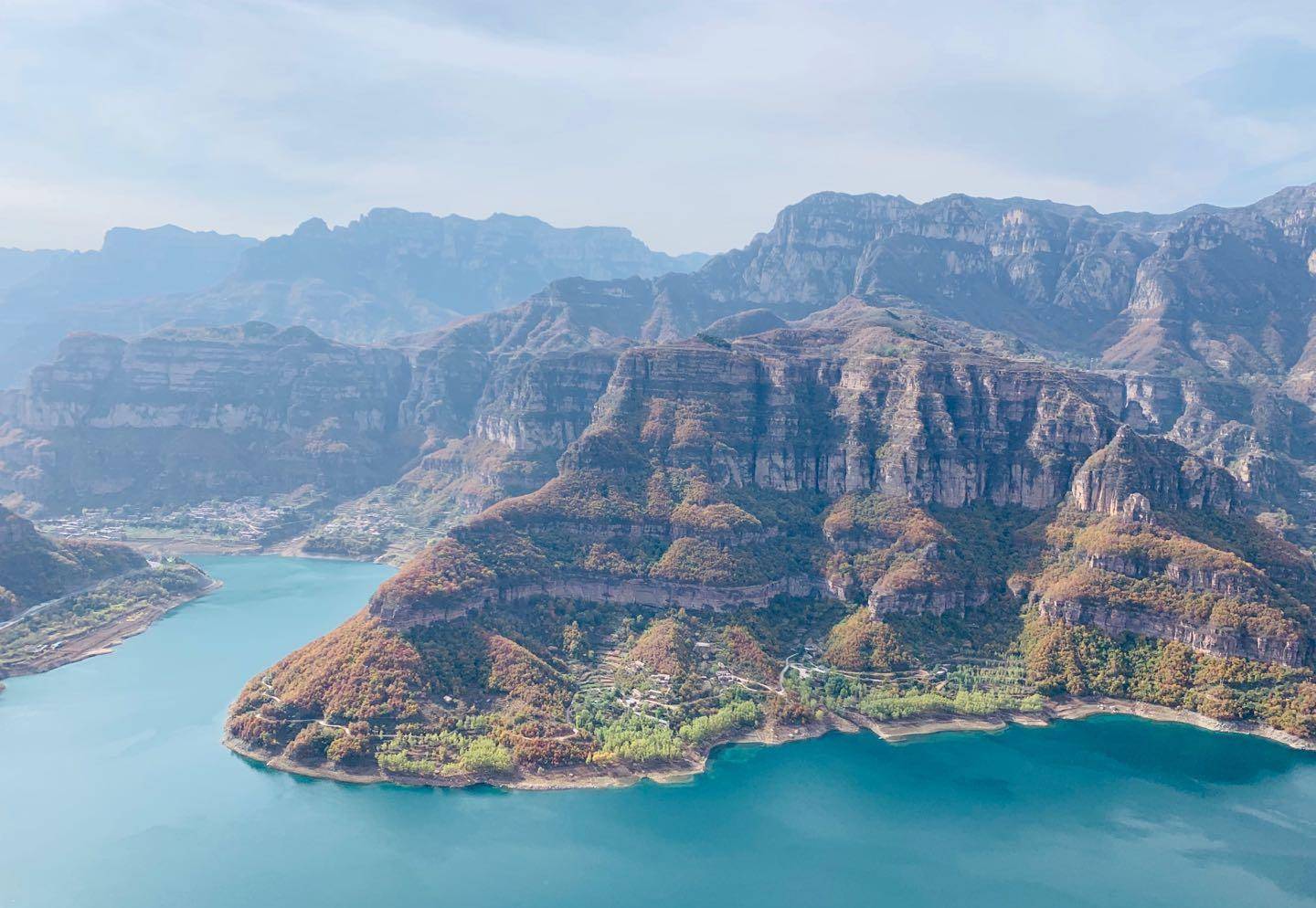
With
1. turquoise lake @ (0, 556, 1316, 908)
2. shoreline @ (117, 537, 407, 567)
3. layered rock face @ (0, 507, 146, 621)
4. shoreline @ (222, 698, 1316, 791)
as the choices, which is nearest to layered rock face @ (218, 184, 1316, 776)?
shoreline @ (222, 698, 1316, 791)

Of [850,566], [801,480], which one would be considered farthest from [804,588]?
[801,480]

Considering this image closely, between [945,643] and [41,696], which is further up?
[945,643]

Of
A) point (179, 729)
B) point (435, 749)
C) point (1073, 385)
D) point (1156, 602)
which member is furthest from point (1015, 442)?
point (179, 729)

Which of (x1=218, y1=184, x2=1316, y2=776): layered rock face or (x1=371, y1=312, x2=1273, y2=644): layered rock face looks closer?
(x1=218, y1=184, x2=1316, y2=776): layered rock face

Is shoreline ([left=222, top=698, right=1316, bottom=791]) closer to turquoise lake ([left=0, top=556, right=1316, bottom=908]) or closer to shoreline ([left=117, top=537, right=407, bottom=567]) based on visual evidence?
turquoise lake ([left=0, top=556, right=1316, bottom=908])

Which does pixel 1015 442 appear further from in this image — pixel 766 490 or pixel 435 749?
pixel 435 749

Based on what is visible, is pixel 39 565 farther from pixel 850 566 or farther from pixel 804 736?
pixel 850 566

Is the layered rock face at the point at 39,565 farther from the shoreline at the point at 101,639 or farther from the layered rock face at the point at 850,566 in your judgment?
the layered rock face at the point at 850,566
